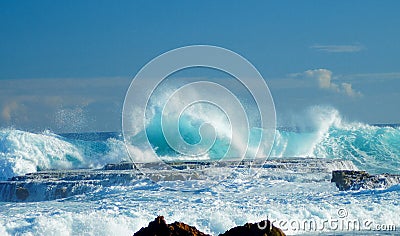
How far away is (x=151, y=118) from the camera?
1863 inches

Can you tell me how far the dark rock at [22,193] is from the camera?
26281mm

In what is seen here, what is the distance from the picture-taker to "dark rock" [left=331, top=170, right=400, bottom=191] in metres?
23.4

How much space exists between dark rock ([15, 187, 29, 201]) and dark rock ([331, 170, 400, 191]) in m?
10.2

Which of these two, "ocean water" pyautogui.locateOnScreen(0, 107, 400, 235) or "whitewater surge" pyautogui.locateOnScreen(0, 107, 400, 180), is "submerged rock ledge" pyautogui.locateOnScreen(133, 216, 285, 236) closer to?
"ocean water" pyautogui.locateOnScreen(0, 107, 400, 235)

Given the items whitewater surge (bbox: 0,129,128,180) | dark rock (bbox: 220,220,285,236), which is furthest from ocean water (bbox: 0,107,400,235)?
dark rock (bbox: 220,220,285,236)

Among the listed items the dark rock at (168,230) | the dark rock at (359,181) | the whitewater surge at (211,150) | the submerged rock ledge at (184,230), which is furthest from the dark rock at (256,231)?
the whitewater surge at (211,150)

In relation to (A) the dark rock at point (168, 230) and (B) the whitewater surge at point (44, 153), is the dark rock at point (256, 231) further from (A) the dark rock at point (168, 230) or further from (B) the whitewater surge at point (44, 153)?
(B) the whitewater surge at point (44, 153)

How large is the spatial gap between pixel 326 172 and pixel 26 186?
10.8 m

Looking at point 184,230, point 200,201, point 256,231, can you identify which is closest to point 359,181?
point 200,201

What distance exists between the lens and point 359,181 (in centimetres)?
2369

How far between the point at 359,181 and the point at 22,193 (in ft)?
36.5

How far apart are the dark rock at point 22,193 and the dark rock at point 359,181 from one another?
10.2 m

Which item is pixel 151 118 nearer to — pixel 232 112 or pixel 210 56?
pixel 232 112

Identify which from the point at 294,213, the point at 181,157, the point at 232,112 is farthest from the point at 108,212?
the point at 232,112
